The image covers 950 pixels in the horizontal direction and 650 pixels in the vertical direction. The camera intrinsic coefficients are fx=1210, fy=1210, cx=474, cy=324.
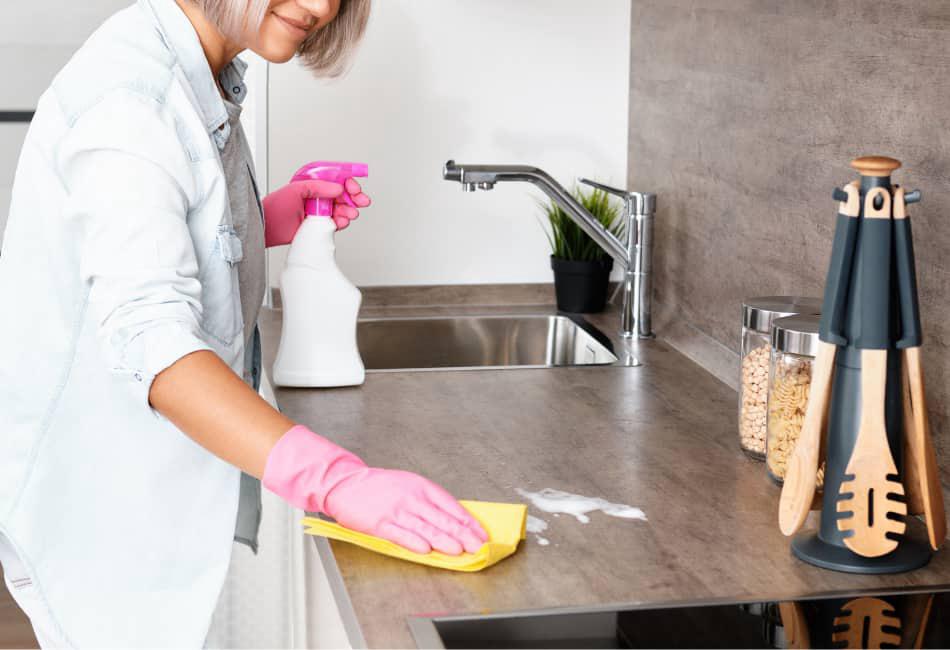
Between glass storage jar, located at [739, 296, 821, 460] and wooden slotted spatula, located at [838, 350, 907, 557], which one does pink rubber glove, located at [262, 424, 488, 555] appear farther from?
glass storage jar, located at [739, 296, 821, 460]

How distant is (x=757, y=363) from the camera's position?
1.50 metres

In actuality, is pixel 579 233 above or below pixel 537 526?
above

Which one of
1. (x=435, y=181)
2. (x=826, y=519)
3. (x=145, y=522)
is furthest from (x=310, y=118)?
(x=826, y=519)

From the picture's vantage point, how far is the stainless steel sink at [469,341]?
91.9 inches

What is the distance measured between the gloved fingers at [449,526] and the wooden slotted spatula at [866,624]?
0.33 m

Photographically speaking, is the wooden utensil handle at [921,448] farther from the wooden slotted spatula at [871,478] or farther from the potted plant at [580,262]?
the potted plant at [580,262]

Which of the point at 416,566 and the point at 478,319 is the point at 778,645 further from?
the point at 478,319

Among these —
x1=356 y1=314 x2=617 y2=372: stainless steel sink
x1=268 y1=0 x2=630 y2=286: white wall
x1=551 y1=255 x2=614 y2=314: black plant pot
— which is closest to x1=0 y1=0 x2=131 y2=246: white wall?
x1=268 y1=0 x2=630 y2=286: white wall

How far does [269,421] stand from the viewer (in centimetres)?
112

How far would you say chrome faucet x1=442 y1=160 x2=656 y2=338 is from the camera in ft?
7.09

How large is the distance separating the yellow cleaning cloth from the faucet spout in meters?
1.04

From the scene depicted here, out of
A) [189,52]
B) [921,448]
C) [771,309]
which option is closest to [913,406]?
[921,448]

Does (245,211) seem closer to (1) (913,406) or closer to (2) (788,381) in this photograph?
(2) (788,381)

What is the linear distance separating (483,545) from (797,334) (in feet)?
1.40
